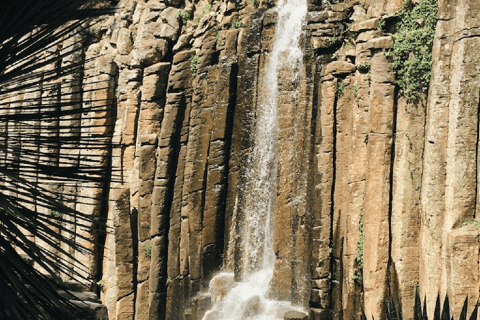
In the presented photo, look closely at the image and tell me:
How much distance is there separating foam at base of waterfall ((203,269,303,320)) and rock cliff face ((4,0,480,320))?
339 mm

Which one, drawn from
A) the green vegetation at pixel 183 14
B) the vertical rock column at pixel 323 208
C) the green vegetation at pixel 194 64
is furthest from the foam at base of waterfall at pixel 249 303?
the green vegetation at pixel 183 14

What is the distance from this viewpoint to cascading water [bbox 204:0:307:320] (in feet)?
54.7

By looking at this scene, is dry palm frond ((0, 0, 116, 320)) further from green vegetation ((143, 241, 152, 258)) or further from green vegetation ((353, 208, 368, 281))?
green vegetation ((143, 241, 152, 258))

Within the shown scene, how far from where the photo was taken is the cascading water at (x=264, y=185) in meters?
16.7

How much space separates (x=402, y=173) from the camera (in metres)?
13.4

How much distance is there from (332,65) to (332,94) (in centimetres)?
70

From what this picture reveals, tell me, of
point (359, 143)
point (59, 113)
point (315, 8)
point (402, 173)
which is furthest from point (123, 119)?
point (59, 113)

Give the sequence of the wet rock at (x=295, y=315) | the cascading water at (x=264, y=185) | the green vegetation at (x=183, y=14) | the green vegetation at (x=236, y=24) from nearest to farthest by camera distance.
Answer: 1. the wet rock at (x=295, y=315)
2. the cascading water at (x=264, y=185)
3. the green vegetation at (x=236, y=24)
4. the green vegetation at (x=183, y=14)

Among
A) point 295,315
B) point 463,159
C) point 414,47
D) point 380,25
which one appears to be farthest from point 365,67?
point 295,315

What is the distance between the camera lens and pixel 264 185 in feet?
57.2

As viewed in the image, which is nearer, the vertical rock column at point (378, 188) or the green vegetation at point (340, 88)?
the vertical rock column at point (378, 188)

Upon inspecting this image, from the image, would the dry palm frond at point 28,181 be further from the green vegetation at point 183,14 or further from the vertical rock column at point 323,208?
the green vegetation at point 183,14

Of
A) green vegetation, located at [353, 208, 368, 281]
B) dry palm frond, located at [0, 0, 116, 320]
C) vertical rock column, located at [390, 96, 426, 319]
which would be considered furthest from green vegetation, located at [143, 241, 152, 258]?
dry palm frond, located at [0, 0, 116, 320]

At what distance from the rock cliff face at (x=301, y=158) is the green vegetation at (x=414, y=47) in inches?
8.4
